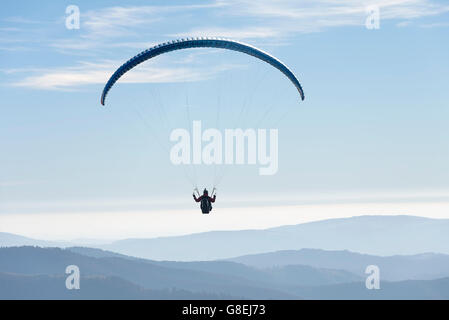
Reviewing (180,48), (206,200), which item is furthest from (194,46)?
(206,200)

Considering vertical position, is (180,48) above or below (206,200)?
above

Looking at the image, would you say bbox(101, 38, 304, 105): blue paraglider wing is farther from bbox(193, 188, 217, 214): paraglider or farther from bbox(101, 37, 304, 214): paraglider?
bbox(193, 188, 217, 214): paraglider

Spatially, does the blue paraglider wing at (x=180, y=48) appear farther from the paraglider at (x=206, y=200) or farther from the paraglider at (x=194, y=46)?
the paraglider at (x=206, y=200)

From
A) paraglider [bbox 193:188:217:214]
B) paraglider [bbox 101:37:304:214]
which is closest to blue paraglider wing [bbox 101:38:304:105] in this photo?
paraglider [bbox 101:37:304:214]

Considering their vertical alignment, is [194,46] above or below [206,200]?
A: above

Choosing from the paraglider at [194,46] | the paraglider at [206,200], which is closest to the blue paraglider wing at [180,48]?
the paraglider at [194,46]

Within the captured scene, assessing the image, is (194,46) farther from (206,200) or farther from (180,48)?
(206,200)
